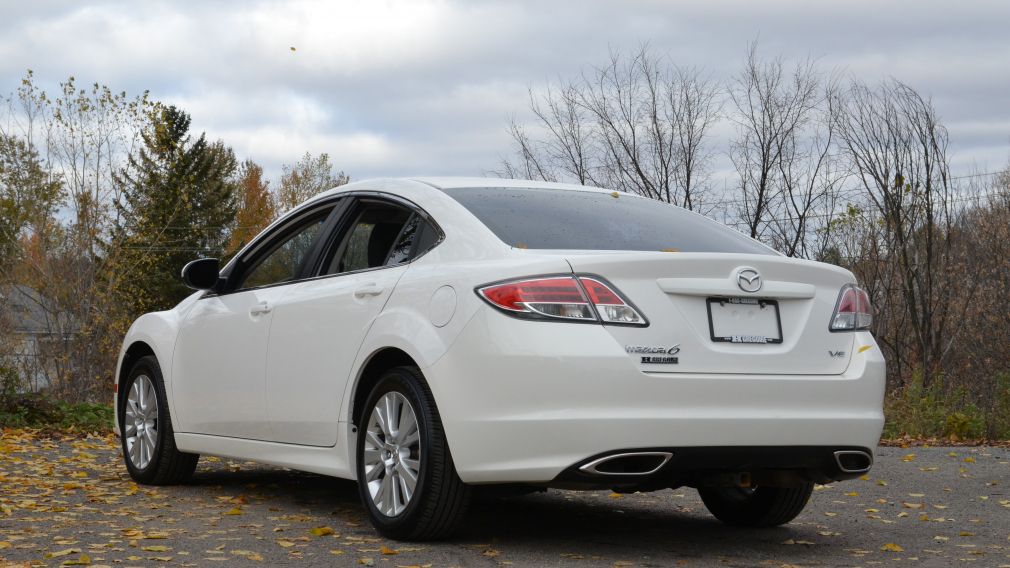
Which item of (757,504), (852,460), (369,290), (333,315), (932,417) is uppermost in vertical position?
(369,290)

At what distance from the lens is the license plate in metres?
4.73

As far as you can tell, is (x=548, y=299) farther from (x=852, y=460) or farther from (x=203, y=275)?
(x=203, y=275)

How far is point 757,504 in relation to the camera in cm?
619

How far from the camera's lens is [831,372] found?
4.95 m

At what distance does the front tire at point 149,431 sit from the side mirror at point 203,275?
75 cm

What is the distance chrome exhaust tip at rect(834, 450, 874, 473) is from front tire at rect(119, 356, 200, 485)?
4.03 metres

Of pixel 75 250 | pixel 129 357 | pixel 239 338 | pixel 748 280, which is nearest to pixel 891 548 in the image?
pixel 748 280

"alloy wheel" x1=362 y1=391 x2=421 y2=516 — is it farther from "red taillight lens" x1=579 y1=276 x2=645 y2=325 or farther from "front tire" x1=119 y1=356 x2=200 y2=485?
"front tire" x1=119 y1=356 x2=200 y2=485

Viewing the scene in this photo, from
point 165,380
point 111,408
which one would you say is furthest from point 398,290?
point 111,408

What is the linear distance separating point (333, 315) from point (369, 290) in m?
0.34

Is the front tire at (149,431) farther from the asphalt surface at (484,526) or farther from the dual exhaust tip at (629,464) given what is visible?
the dual exhaust tip at (629,464)

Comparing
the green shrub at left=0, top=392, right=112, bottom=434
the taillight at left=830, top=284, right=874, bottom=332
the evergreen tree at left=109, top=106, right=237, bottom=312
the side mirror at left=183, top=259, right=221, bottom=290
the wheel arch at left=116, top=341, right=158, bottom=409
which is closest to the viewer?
the taillight at left=830, top=284, right=874, bottom=332

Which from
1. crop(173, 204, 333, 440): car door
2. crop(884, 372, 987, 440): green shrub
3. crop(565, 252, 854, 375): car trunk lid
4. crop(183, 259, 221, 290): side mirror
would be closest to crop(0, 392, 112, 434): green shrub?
crop(173, 204, 333, 440): car door

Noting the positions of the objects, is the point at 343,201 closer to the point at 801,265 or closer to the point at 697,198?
the point at 801,265
